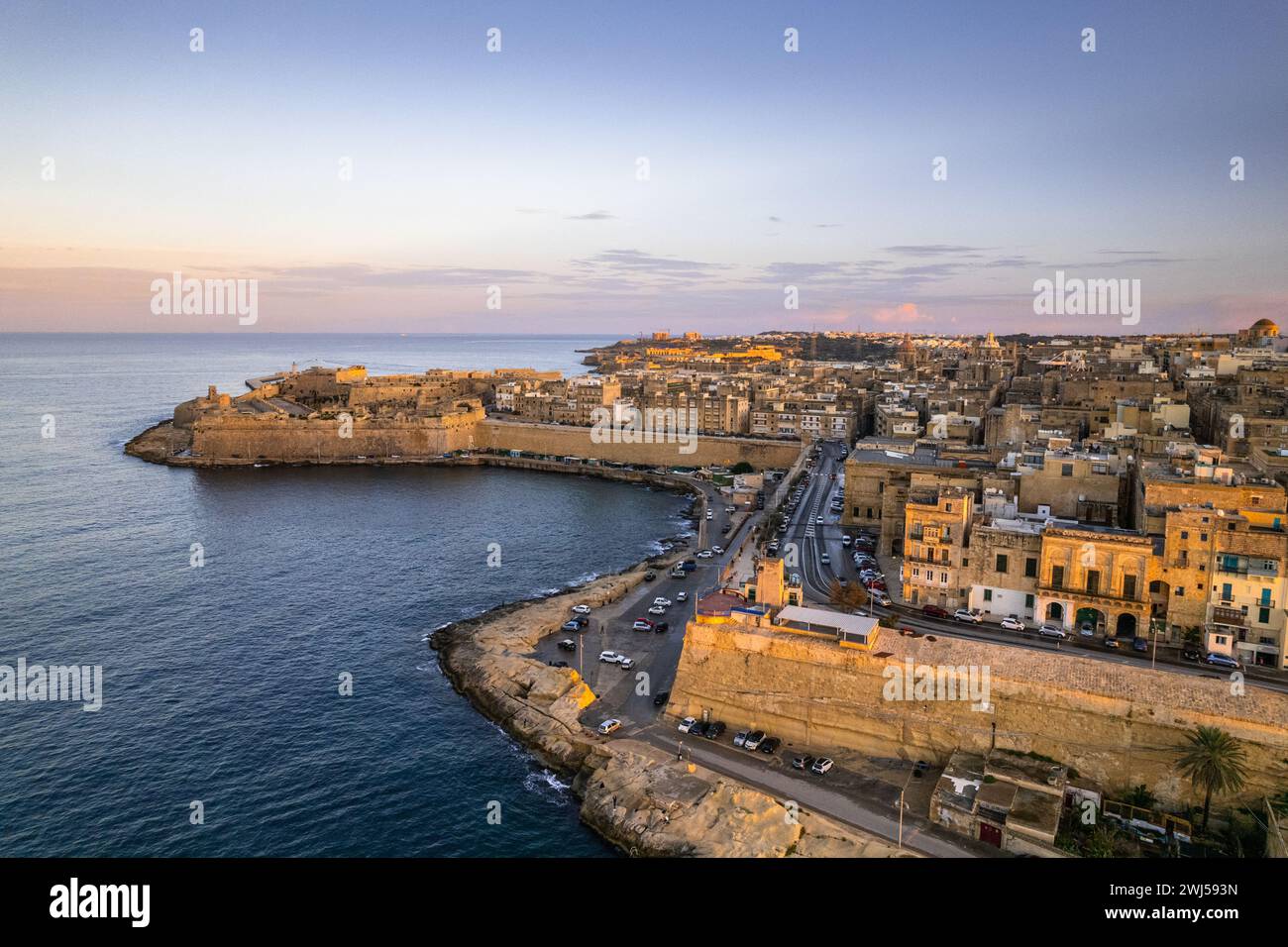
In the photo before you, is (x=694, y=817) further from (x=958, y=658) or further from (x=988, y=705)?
(x=958, y=658)

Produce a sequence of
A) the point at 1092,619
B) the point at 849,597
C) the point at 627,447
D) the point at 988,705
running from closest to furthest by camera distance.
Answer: the point at 988,705 → the point at 1092,619 → the point at 849,597 → the point at 627,447

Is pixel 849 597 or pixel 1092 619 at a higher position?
pixel 849 597

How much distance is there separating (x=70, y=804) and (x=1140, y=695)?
2137cm

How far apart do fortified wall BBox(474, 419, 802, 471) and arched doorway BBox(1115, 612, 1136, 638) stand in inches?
1259

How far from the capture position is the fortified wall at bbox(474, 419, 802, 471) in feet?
176

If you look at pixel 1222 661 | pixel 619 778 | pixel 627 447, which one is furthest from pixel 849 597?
pixel 627 447

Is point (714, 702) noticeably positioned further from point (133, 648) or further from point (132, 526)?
point (132, 526)

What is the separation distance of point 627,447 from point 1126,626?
38.8 m

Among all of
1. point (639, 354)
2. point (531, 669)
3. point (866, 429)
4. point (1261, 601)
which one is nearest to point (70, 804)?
point (531, 669)

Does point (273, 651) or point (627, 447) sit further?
point (627, 447)

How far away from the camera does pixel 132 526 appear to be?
37.8 metres

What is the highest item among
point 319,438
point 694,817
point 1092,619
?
point 319,438

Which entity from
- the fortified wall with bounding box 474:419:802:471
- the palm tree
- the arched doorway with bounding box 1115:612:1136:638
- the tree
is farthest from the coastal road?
the fortified wall with bounding box 474:419:802:471

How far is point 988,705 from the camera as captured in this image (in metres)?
17.2
